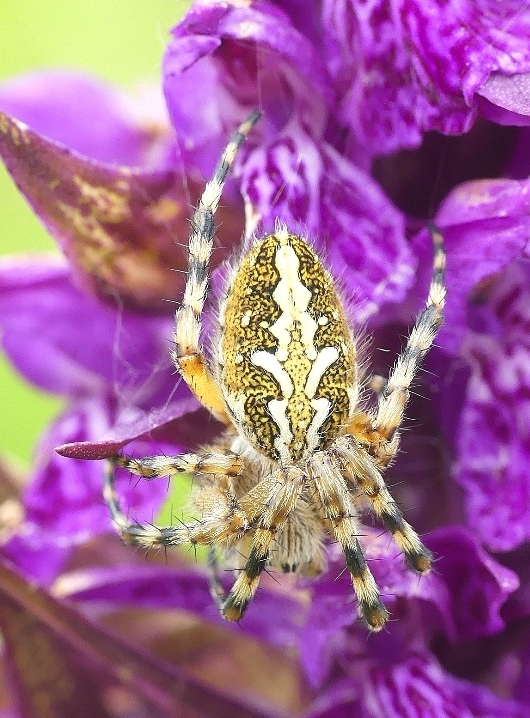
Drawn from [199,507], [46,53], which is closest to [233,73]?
[199,507]

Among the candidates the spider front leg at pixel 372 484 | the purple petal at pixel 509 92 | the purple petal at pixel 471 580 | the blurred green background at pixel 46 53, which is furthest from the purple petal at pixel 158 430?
the blurred green background at pixel 46 53

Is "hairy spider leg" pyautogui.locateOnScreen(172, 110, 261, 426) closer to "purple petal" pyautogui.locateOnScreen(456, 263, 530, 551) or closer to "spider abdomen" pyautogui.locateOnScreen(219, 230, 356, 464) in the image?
"spider abdomen" pyautogui.locateOnScreen(219, 230, 356, 464)

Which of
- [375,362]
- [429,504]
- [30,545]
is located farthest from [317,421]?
[30,545]

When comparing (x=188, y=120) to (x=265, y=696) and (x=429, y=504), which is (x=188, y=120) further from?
(x=265, y=696)

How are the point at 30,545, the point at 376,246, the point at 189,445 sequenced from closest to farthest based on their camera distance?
the point at 376,246 < the point at 189,445 < the point at 30,545

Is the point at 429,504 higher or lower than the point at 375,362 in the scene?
lower

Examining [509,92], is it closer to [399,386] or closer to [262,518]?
[399,386]

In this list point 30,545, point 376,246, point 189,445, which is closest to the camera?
point 376,246
